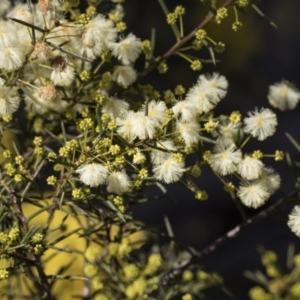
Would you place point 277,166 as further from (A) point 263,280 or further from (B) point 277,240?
(A) point 263,280

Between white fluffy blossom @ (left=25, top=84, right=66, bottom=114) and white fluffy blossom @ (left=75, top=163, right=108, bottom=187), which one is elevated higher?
white fluffy blossom @ (left=25, top=84, right=66, bottom=114)

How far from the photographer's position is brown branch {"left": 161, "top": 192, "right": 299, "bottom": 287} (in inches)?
23.9

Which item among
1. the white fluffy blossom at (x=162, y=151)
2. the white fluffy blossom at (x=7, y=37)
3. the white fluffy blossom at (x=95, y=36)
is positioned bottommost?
the white fluffy blossom at (x=162, y=151)

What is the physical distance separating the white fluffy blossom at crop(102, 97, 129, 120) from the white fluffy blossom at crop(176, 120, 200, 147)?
5cm

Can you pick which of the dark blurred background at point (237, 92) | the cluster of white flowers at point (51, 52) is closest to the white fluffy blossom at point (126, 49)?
the cluster of white flowers at point (51, 52)

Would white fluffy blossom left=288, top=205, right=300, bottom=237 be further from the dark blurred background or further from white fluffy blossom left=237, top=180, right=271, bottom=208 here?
the dark blurred background

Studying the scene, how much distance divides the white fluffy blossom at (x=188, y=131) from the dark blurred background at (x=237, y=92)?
2.66ft

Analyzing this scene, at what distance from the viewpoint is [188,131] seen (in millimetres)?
504

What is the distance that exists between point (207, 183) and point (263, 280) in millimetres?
770

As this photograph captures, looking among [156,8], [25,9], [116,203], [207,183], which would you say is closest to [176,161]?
[116,203]

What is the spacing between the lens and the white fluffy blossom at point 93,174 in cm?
48

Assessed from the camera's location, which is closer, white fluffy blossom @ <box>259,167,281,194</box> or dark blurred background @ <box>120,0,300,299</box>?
white fluffy blossom @ <box>259,167,281,194</box>

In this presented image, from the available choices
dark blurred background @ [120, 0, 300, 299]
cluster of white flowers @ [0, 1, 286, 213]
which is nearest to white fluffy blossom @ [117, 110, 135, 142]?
cluster of white flowers @ [0, 1, 286, 213]

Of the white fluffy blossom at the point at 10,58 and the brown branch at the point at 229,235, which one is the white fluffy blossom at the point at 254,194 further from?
the white fluffy blossom at the point at 10,58
